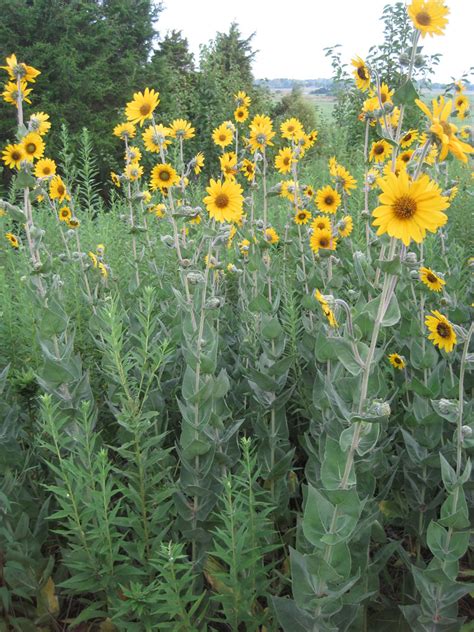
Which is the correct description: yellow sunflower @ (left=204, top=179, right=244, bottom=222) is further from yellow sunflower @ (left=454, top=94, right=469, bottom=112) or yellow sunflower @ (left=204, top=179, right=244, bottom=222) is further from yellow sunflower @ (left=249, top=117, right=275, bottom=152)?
yellow sunflower @ (left=454, top=94, right=469, bottom=112)

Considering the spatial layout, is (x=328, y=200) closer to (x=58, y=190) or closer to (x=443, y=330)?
(x=443, y=330)

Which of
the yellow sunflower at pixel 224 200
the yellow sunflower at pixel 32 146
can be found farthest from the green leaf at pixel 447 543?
the yellow sunflower at pixel 32 146

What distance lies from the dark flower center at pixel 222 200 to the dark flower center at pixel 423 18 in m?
1.31

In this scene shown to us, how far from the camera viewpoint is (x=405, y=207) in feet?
4.61

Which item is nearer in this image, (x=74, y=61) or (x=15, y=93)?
(x=15, y=93)

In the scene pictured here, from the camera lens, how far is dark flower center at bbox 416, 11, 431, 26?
154 cm

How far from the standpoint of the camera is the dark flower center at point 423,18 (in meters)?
1.54

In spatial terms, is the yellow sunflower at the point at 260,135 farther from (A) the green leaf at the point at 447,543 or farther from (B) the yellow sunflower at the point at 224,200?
(A) the green leaf at the point at 447,543

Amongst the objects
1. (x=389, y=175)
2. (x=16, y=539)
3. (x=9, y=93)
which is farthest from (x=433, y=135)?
(x=9, y=93)

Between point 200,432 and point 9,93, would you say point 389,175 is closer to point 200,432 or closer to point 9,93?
point 200,432

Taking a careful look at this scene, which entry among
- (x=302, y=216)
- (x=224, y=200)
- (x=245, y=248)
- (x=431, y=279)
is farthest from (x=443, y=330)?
(x=302, y=216)

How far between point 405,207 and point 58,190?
3.27 meters

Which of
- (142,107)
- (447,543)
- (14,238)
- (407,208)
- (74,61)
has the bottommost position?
(447,543)

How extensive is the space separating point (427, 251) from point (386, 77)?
6275 millimetres
